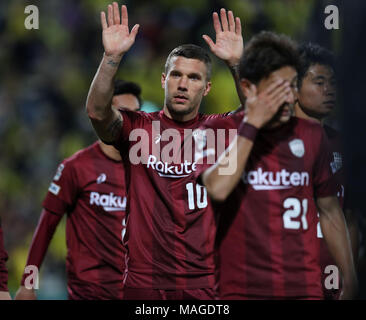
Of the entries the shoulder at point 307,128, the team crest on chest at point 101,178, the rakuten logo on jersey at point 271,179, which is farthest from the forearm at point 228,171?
the team crest on chest at point 101,178

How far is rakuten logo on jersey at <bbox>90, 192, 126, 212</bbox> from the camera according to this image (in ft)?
17.8

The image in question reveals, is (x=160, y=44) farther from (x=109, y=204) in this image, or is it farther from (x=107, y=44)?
(x=107, y=44)

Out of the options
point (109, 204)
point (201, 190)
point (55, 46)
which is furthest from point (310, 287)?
point (55, 46)

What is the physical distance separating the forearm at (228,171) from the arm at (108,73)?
3.62ft

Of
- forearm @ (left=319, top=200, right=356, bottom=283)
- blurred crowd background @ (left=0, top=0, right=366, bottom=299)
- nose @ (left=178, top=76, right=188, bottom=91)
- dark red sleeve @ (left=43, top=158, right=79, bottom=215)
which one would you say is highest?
blurred crowd background @ (left=0, top=0, right=366, bottom=299)

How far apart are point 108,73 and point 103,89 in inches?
3.7

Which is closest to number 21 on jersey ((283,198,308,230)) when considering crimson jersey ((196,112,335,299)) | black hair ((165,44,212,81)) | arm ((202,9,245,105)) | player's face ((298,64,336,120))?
crimson jersey ((196,112,335,299))

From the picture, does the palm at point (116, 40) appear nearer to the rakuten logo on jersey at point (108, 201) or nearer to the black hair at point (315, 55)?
the black hair at point (315, 55)

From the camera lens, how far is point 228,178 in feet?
10.5

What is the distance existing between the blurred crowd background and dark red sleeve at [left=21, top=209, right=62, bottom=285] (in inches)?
142

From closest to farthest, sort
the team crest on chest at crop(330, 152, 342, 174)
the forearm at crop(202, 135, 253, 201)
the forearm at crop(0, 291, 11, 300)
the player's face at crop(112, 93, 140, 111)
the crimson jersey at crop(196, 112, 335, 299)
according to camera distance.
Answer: the forearm at crop(202, 135, 253, 201) < the crimson jersey at crop(196, 112, 335, 299) < the forearm at crop(0, 291, 11, 300) < the team crest on chest at crop(330, 152, 342, 174) < the player's face at crop(112, 93, 140, 111)

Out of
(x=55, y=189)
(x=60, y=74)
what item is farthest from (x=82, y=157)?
(x=60, y=74)

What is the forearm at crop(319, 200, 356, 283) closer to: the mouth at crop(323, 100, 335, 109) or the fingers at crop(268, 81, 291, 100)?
the fingers at crop(268, 81, 291, 100)

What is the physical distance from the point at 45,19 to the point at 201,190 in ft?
22.9
